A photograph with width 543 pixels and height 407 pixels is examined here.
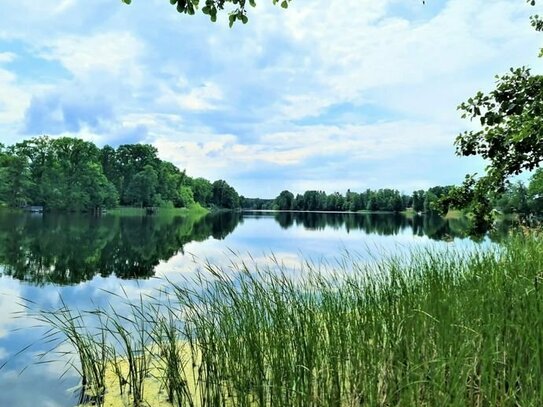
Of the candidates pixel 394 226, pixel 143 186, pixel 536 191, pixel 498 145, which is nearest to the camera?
pixel 498 145

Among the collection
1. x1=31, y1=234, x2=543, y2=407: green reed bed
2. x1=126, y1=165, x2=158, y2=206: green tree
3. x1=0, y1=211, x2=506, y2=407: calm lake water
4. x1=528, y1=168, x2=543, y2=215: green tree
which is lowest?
x1=0, y1=211, x2=506, y2=407: calm lake water

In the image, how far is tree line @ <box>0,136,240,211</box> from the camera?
6237 cm

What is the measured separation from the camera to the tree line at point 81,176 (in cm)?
6237

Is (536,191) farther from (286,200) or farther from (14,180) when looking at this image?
(286,200)

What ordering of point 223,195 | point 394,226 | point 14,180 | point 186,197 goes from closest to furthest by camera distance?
1. point 394,226
2. point 14,180
3. point 186,197
4. point 223,195

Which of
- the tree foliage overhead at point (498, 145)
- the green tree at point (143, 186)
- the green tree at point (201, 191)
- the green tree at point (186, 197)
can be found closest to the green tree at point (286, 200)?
the green tree at point (201, 191)

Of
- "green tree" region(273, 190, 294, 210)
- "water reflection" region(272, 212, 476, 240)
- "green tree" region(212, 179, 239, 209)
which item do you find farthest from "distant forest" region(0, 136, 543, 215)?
"green tree" region(273, 190, 294, 210)

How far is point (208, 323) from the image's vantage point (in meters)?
4.25

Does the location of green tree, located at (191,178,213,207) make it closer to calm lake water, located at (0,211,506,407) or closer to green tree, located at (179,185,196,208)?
green tree, located at (179,185,196,208)

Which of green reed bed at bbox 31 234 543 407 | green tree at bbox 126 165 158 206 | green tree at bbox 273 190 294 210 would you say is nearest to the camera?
green reed bed at bbox 31 234 543 407

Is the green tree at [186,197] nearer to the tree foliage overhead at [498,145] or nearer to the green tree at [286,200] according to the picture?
the green tree at [286,200]

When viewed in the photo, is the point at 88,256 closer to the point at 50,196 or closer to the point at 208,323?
the point at 208,323

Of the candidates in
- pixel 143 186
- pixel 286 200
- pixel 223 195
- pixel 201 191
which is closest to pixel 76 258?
pixel 143 186

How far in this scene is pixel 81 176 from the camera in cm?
6906
